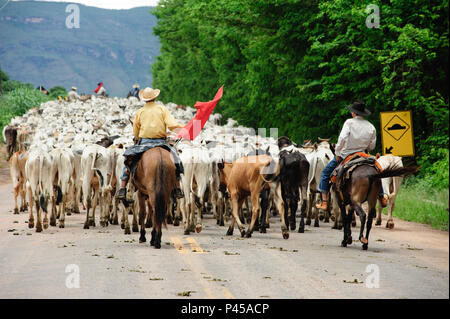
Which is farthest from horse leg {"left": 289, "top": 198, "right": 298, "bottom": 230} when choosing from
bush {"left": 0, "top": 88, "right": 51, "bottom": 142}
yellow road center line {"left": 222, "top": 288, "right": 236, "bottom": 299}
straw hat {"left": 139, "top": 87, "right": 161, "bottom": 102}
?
bush {"left": 0, "top": 88, "right": 51, "bottom": 142}

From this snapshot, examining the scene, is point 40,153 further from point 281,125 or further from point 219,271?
point 281,125

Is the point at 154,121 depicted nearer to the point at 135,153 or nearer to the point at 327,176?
the point at 135,153

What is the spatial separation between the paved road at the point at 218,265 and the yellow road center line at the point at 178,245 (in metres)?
0.02

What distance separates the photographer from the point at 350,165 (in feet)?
47.5

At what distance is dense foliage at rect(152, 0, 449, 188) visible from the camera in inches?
840

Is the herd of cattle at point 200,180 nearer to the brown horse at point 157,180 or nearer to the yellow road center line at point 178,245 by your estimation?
the yellow road center line at point 178,245

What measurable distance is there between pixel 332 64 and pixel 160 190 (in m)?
15.8

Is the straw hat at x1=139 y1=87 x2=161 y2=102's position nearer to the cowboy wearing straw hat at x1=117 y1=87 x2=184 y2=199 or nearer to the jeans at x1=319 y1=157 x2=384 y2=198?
the cowboy wearing straw hat at x1=117 y1=87 x2=184 y2=199

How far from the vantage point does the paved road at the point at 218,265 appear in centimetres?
976

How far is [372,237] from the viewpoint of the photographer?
16.6 meters

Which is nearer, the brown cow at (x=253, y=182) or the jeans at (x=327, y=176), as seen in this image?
the jeans at (x=327, y=176)

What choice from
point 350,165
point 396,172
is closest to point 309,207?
point 350,165

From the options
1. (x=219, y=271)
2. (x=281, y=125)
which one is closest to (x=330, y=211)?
(x=219, y=271)

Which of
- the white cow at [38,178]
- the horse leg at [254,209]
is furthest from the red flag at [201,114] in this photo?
the horse leg at [254,209]
